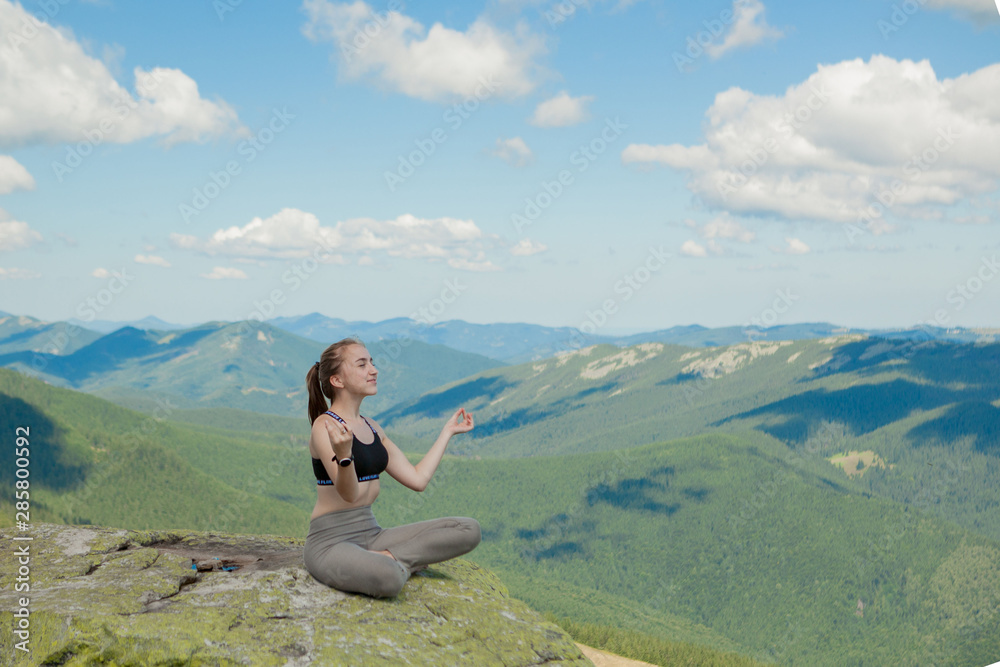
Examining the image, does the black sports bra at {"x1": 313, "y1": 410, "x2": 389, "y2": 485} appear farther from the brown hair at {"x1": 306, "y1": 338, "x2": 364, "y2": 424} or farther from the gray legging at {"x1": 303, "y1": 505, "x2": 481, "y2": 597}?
the gray legging at {"x1": 303, "y1": 505, "x2": 481, "y2": 597}

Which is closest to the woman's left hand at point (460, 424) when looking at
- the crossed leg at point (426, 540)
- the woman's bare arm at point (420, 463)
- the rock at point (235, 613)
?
the woman's bare arm at point (420, 463)

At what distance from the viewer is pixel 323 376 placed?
12562mm

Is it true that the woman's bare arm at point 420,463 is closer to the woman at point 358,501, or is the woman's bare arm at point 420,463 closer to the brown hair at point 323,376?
the woman at point 358,501

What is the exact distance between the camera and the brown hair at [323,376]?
12.4 m

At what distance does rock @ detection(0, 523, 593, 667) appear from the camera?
1058 cm

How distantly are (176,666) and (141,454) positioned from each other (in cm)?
18032

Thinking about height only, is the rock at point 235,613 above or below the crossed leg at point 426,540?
below

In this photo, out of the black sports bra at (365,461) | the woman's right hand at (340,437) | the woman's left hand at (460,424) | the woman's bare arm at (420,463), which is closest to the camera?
the woman's right hand at (340,437)

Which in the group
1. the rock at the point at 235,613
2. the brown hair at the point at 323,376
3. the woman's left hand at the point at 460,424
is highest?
the brown hair at the point at 323,376

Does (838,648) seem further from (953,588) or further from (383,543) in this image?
(383,543)

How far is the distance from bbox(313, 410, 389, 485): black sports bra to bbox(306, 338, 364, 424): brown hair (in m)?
0.41

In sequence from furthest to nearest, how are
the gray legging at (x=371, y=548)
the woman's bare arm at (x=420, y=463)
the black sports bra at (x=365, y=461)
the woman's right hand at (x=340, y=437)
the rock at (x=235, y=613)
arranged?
the woman's bare arm at (x=420, y=463) → the gray legging at (x=371, y=548) → the black sports bra at (x=365, y=461) → the rock at (x=235, y=613) → the woman's right hand at (x=340, y=437)

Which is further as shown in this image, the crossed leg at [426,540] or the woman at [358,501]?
the crossed leg at [426,540]

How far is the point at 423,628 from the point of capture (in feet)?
41.5
